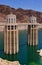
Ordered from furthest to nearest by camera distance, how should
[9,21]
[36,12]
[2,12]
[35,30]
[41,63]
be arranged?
[36,12], [2,12], [35,30], [9,21], [41,63]

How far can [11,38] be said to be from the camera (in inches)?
1420

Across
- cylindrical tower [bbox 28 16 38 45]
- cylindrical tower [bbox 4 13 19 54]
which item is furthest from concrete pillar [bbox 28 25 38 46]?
cylindrical tower [bbox 4 13 19 54]

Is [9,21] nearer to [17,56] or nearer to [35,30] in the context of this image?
[17,56]

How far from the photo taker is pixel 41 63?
29.6 meters

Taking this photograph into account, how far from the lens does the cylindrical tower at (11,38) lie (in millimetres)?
35469

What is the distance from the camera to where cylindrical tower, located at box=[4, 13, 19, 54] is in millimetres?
35469

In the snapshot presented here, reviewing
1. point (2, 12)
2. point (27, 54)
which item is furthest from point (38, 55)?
point (2, 12)

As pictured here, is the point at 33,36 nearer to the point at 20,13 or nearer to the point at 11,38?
→ the point at 11,38

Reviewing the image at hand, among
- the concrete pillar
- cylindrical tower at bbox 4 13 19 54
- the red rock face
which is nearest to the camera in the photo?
cylindrical tower at bbox 4 13 19 54

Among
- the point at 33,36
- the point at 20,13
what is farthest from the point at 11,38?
the point at 20,13

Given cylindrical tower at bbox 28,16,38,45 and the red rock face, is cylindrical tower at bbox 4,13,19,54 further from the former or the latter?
the red rock face

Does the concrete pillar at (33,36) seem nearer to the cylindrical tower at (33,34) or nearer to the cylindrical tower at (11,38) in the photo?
the cylindrical tower at (33,34)

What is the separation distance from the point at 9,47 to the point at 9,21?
496cm

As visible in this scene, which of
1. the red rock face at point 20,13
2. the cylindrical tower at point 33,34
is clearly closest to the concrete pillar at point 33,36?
the cylindrical tower at point 33,34
